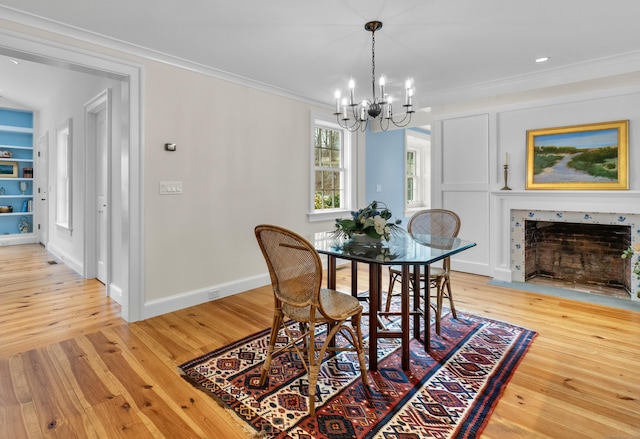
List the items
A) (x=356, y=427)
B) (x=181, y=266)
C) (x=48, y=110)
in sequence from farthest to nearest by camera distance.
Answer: (x=48, y=110), (x=181, y=266), (x=356, y=427)

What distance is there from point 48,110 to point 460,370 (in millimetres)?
7381

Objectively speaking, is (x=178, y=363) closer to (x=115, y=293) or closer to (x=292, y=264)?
(x=292, y=264)

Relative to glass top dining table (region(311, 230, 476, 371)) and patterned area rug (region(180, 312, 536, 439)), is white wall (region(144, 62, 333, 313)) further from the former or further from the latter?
glass top dining table (region(311, 230, 476, 371))

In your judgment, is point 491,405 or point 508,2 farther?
point 508,2

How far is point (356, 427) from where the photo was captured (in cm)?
167

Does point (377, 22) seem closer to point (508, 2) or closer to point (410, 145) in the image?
point (508, 2)

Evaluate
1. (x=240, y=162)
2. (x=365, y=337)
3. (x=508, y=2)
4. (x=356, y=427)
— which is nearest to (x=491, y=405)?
(x=356, y=427)

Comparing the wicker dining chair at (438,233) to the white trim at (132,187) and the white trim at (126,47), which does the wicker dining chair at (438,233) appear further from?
the white trim at (126,47)

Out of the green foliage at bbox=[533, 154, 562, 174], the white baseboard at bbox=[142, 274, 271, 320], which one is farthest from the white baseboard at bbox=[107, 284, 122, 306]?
the green foliage at bbox=[533, 154, 562, 174]

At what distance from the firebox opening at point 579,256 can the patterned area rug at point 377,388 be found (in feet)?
6.67

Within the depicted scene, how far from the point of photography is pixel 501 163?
437cm

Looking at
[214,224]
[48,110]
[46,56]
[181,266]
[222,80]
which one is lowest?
[181,266]

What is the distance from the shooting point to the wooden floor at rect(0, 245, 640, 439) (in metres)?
1.70

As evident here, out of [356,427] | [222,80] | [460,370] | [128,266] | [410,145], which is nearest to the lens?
[356,427]
